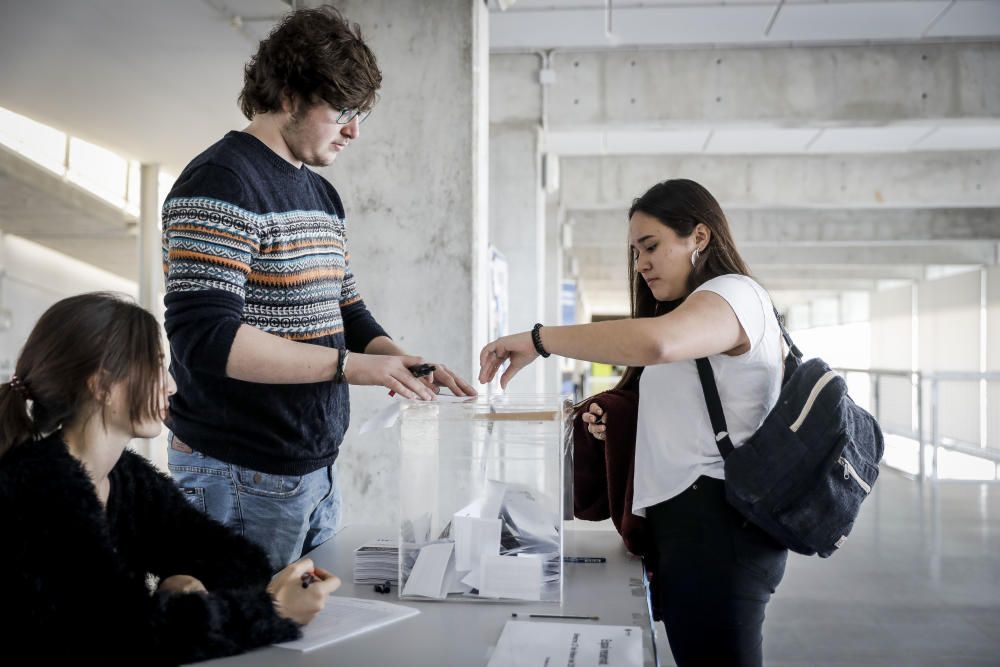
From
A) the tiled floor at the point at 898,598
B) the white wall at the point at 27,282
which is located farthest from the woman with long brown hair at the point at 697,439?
the white wall at the point at 27,282

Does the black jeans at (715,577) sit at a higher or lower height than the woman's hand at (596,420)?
lower

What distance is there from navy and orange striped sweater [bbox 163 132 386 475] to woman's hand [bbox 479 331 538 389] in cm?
30

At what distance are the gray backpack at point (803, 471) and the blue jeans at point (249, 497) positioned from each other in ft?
2.73

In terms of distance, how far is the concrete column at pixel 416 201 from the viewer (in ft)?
11.3

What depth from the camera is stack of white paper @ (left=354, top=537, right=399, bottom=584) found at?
5.10ft

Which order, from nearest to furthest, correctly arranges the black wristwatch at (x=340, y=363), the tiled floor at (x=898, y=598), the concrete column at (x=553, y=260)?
the black wristwatch at (x=340, y=363) < the tiled floor at (x=898, y=598) < the concrete column at (x=553, y=260)

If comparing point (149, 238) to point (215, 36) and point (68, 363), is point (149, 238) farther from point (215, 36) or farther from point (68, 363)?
point (68, 363)

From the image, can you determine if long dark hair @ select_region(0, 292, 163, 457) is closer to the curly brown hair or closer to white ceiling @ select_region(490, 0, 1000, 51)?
the curly brown hair

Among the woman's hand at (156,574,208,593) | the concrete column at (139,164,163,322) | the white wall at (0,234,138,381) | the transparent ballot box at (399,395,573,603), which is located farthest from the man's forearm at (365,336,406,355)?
the concrete column at (139,164,163,322)

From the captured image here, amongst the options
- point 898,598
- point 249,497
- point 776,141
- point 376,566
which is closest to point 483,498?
point 376,566

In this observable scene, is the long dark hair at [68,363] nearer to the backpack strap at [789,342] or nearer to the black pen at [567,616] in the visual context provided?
the black pen at [567,616]

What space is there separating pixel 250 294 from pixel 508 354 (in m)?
0.55

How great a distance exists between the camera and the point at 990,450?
32.1 feet

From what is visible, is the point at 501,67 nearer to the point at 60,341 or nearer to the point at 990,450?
the point at 60,341
